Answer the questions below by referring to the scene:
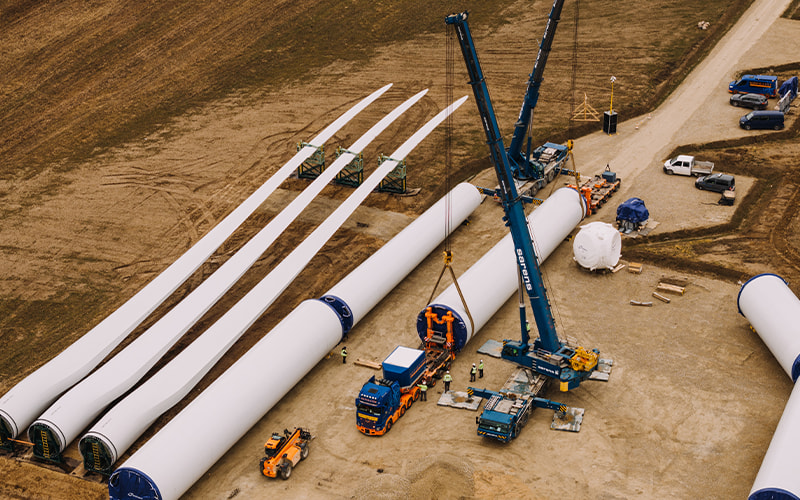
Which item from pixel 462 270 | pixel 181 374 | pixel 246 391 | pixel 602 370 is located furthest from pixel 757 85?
pixel 181 374

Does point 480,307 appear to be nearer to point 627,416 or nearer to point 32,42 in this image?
point 627,416

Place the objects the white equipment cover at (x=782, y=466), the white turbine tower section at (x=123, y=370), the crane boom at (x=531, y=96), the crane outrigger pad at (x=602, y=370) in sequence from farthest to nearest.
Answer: the crane boom at (x=531, y=96) → the crane outrigger pad at (x=602, y=370) → the white turbine tower section at (x=123, y=370) → the white equipment cover at (x=782, y=466)

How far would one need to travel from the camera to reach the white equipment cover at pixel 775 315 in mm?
29375

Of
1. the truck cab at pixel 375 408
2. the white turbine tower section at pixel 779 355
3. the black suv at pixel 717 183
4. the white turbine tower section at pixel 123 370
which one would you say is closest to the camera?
the white turbine tower section at pixel 779 355

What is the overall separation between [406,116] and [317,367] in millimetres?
26760

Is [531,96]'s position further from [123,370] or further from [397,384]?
[123,370]

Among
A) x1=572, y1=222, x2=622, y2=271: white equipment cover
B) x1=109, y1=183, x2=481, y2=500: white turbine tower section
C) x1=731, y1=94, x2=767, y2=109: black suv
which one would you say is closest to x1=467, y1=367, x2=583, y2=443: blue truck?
x1=109, y1=183, x2=481, y2=500: white turbine tower section

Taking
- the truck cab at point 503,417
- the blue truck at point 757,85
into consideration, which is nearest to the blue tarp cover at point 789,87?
the blue truck at point 757,85

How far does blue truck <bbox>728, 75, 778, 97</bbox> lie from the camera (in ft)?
181

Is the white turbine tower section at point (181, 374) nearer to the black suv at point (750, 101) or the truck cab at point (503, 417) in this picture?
the truck cab at point (503, 417)

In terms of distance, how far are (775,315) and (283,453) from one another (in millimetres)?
18124

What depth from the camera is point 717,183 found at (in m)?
44.1

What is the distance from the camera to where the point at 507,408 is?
90.6 ft

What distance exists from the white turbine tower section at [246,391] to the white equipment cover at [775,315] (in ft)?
44.8
